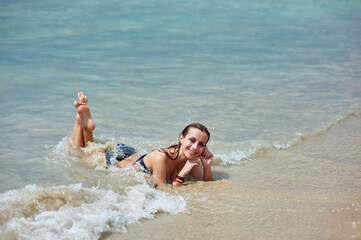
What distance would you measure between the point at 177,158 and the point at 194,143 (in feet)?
1.13

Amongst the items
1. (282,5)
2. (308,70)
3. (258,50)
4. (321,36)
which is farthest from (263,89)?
(282,5)

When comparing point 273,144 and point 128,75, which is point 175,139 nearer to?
point 273,144

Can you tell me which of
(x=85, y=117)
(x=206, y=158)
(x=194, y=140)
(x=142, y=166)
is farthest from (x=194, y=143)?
(x=85, y=117)

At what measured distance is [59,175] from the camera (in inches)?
188

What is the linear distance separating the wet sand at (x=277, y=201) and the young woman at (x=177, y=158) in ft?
0.71

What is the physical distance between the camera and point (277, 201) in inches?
173

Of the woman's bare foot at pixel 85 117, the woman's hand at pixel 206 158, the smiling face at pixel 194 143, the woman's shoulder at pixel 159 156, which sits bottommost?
the woman's hand at pixel 206 158

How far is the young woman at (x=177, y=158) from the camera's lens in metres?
4.91

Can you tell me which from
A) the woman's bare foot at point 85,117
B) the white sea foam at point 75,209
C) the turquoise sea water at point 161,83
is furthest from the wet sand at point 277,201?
the woman's bare foot at point 85,117

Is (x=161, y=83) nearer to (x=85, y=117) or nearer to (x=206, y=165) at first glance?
(x=85, y=117)

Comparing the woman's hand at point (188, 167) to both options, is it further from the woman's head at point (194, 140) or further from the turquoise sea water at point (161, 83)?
the turquoise sea water at point (161, 83)

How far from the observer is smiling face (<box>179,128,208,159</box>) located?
489cm

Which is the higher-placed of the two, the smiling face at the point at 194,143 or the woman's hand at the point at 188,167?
the smiling face at the point at 194,143

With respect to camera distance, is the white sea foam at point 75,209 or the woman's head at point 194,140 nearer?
the white sea foam at point 75,209
